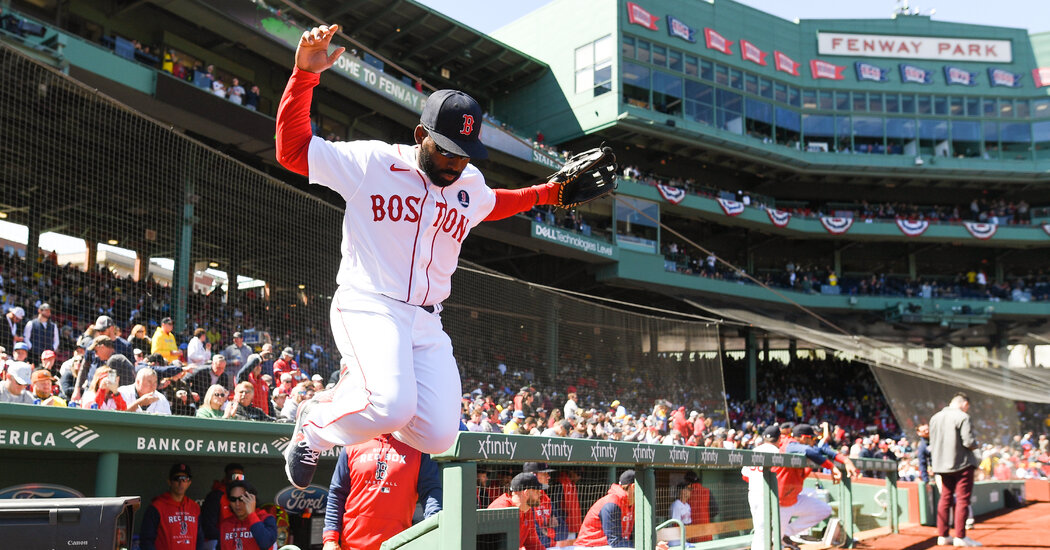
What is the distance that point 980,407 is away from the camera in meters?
18.2

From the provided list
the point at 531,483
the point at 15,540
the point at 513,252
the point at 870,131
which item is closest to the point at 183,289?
the point at 531,483

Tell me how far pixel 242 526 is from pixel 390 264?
3168mm

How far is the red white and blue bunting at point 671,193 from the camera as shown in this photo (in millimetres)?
31078

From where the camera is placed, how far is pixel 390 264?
3.37 meters

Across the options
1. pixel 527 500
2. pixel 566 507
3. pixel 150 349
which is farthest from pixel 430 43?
pixel 527 500

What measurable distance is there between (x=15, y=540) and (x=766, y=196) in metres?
36.5

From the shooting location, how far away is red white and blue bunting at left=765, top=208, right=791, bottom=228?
34.1m

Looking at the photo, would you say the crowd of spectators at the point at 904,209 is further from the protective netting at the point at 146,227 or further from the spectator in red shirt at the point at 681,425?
the protective netting at the point at 146,227

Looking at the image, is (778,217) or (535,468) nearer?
(535,468)

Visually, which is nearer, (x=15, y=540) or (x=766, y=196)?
(x=15, y=540)

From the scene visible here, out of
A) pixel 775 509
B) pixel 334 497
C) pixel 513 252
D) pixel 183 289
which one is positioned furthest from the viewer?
pixel 513 252

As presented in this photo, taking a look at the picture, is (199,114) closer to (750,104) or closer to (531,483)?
(531,483)

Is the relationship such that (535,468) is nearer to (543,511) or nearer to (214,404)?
(543,511)

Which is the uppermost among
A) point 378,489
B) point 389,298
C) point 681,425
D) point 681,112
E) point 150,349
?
point 681,112
